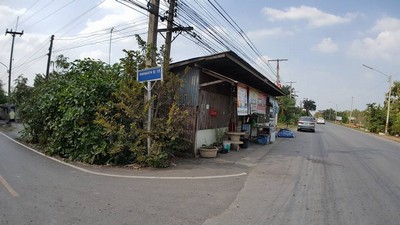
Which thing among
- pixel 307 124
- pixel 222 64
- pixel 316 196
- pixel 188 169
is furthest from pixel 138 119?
pixel 307 124

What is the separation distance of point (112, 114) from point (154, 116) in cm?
138

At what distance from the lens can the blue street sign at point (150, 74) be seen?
9805 mm

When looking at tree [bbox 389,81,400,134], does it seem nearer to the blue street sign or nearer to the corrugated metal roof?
the corrugated metal roof

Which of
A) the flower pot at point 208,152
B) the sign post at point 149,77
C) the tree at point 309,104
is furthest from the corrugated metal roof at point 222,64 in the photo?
the tree at point 309,104

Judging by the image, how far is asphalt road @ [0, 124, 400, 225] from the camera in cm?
534

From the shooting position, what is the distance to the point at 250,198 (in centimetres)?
670

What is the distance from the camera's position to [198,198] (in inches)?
259

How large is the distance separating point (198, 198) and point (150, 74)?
472 cm

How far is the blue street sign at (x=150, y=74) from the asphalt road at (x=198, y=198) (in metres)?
3.29

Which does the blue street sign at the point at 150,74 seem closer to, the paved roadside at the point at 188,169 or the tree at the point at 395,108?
the paved roadside at the point at 188,169

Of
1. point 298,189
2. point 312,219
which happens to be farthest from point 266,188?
point 312,219

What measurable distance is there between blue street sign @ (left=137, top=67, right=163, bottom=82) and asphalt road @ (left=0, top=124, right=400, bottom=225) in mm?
3285

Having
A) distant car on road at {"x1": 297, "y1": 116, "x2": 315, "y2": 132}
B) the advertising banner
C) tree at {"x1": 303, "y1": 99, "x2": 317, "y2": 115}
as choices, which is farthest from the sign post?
tree at {"x1": 303, "y1": 99, "x2": 317, "y2": 115}

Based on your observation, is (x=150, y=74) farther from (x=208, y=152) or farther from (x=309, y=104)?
(x=309, y=104)
